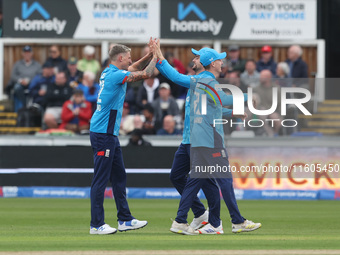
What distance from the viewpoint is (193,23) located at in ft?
71.1

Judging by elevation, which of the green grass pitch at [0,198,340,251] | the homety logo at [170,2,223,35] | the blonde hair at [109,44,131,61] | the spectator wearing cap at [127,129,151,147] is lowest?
the green grass pitch at [0,198,340,251]

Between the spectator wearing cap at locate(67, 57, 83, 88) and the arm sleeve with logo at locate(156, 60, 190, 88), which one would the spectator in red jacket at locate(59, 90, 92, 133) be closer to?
the spectator wearing cap at locate(67, 57, 83, 88)

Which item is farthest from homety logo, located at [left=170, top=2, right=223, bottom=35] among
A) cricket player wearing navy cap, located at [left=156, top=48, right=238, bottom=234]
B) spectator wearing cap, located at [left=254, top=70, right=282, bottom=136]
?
cricket player wearing navy cap, located at [left=156, top=48, right=238, bottom=234]

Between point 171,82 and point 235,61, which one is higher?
point 235,61

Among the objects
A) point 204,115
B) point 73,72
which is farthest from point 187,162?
point 73,72

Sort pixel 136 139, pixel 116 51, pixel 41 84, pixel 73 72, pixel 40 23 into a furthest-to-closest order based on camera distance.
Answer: pixel 40 23 → pixel 73 72 → pixel 41 84 → pixel 136 139 → pixel 116 51

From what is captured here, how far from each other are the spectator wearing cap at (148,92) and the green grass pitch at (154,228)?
2.99 meters

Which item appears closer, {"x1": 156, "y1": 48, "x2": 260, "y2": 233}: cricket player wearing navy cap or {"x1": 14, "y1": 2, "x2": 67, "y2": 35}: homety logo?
{"x1": 156, "y1": 48, "x2": 260, "y2": 233}: cricket player wearing navy cap

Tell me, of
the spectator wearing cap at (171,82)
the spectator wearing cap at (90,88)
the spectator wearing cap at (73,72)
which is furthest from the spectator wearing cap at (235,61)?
the spectator wearing cap at (73,72)

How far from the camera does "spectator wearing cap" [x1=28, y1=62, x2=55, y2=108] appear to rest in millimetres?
19359

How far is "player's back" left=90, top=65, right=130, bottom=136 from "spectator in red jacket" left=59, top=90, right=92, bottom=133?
879 cm

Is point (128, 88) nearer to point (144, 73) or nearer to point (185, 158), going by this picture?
point (185, 158)

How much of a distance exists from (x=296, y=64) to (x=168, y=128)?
12.2ft

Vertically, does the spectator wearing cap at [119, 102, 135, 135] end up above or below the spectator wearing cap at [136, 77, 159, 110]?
below
